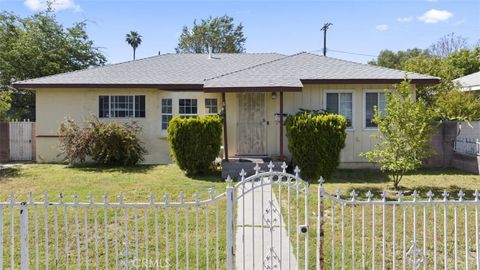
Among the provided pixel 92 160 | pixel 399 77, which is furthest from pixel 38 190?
pixel 399 77

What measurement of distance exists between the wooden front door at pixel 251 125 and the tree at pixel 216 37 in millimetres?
32895

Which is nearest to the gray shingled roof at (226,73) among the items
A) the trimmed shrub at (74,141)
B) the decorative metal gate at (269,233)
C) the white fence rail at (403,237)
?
the trimmed shrub at (74,141)

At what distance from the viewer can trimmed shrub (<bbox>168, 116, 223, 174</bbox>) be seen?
12.6m

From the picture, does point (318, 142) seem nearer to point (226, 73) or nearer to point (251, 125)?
point (251, 125)

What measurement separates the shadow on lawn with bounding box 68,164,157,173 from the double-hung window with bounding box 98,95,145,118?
7.55 feet

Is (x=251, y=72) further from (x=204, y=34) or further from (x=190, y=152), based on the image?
(x=204, y=34)

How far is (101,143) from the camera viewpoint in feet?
47.7

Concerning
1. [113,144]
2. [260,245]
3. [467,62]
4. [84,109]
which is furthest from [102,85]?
[467,62]

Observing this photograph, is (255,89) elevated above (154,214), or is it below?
above

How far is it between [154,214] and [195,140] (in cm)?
491

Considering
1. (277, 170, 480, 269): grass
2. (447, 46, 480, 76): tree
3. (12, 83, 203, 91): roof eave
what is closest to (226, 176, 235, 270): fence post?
(277, 170, 480, 269): grass

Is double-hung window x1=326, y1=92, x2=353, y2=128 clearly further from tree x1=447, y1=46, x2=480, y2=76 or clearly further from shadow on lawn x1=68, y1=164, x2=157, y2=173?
tree x1=447, y1=46, x2=480, y2=76

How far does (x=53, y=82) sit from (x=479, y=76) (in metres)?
21.1

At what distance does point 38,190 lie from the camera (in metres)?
10.7
